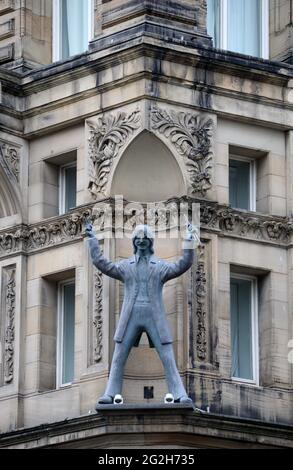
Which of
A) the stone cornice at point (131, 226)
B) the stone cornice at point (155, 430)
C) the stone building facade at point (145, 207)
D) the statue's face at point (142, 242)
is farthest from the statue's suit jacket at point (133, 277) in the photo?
the stone cornice at point (155, 430)

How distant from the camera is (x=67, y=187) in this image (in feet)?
140

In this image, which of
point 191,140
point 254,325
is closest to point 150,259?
point 191,140

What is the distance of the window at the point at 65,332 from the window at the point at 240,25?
5.11 metres

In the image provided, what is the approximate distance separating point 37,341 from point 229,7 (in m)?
6.87

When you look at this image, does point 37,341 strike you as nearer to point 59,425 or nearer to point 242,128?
point 59,425

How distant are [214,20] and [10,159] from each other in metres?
4.35

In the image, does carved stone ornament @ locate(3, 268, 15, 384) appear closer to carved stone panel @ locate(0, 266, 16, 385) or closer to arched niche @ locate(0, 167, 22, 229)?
carved stone panel @ locate(0, 266, 16, 385)

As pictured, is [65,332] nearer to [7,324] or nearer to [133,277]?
[7,324]

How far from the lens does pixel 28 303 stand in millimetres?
42156

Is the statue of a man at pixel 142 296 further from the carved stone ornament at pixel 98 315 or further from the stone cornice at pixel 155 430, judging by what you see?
the carved stone ornament at pixel 98 315

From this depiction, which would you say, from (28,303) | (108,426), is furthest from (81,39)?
(108,426)

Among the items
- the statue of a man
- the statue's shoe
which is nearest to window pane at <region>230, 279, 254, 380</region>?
the statue of a man

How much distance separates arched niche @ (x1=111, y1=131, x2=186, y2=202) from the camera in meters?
41.0
